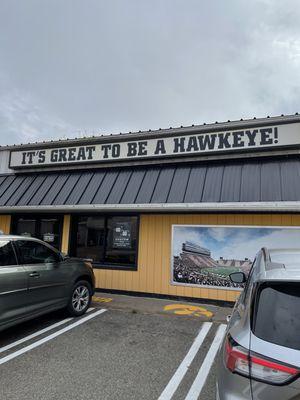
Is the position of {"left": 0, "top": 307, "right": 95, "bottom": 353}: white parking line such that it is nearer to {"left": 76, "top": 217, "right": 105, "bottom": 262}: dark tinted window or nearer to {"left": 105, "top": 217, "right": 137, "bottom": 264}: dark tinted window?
{"left": 105, "top": 217, "right": 137, "bottom": 264}: dark tinted window

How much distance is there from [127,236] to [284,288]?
7.16 m

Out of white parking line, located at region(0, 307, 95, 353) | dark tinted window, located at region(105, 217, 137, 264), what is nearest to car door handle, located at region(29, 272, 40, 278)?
white parking line, located at region(0, 307, 95, 353)

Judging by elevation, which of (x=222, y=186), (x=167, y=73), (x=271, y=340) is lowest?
(x=271, y=340)

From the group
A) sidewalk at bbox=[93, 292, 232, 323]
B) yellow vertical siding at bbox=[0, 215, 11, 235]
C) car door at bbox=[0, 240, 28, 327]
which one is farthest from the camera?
yellow vertical siding at bbox=[0, 215, 11, 235]

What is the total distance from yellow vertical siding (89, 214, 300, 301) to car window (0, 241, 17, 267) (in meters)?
4.07

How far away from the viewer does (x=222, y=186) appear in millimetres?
7828

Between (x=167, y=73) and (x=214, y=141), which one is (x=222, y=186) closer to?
(x=214, y=141)

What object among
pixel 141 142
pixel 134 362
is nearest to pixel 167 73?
pixel 141 142

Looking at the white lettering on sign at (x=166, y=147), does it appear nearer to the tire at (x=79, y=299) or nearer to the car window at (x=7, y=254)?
the tire at (x=79, y=299)

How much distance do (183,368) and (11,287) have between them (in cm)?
300

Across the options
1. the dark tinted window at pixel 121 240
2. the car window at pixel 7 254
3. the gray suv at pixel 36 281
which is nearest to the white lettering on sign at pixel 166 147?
the dark tinted window at pixel 121 240

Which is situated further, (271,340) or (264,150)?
(264,150)

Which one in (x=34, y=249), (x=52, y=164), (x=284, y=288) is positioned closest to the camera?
(x=284, y=288)

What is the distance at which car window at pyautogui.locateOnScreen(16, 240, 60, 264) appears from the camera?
558 cm
